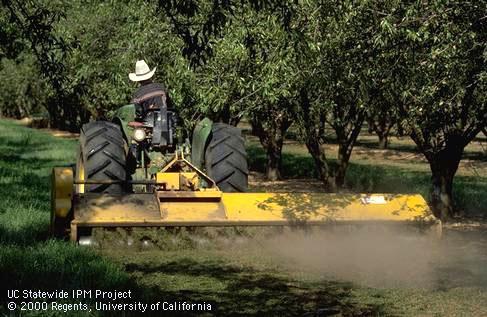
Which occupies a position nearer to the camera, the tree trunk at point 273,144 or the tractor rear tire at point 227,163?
the tractor rear tire at point 227,163

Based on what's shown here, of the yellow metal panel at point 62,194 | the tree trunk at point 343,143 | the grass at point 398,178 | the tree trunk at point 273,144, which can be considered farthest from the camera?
the tree trunk at point 273,144

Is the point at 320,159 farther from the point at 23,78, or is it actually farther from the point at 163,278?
the point at 23,78

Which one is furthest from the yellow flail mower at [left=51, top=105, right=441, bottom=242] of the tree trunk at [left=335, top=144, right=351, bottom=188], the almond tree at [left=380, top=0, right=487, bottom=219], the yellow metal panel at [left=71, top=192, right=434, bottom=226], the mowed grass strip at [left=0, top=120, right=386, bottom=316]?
the tree trunk at [left=335, top=144, right=351, bottom=188]

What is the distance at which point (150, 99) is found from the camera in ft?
34.3

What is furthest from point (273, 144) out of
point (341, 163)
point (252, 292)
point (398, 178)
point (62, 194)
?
point (252, 292)

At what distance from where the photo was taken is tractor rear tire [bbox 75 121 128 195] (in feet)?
32.4

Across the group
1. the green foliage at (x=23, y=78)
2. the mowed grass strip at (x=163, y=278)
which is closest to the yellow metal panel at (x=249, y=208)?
the mowed grass strip at (x=163, y=278)

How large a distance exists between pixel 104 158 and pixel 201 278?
287 centimetres

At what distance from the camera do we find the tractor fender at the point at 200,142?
10695 mm

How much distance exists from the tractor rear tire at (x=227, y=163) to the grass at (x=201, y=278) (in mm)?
1459

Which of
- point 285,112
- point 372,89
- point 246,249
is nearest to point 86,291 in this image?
point 246,249

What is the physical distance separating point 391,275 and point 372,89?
347 centimetres

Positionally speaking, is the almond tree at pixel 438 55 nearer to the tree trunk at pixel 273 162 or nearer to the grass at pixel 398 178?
the grass at pixel 398 178

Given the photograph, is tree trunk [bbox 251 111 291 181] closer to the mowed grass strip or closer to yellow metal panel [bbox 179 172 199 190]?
yellow metal panel [bbox 179 172 199 190]
